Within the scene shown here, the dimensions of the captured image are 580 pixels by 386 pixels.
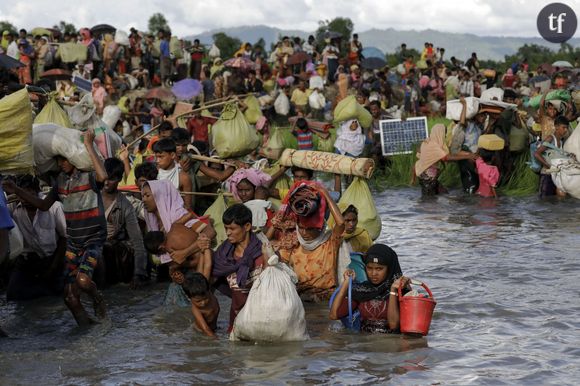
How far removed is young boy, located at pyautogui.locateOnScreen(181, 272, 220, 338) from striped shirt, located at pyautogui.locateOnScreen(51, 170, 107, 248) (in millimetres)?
1058

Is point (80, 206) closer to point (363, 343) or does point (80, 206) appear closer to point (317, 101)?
point (363, 343)

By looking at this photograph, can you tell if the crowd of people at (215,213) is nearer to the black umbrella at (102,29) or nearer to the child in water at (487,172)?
the child in water at (487,172)

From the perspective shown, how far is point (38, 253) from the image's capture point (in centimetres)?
876

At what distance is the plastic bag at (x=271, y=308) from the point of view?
6.81 m

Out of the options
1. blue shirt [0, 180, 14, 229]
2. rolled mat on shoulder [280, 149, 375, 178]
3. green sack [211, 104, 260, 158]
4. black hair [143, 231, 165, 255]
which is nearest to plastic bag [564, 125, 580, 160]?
green sack [211, 104, 260, 158]

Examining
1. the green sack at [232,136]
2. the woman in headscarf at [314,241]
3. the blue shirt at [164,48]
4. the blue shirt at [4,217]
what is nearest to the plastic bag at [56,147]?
the blue shirt at [4,217]

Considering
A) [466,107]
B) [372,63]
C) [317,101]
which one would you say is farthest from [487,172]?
[372,63]

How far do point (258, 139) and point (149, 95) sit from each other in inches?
434

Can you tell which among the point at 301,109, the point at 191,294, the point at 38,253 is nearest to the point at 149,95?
the point at 301,109

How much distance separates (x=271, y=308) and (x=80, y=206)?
1.85 metres

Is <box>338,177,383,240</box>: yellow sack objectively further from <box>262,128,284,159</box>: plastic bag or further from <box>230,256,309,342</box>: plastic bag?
<box>262,128,284,159</box>: plastic bag

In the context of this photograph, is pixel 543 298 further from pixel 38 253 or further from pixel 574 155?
pixel 574 155

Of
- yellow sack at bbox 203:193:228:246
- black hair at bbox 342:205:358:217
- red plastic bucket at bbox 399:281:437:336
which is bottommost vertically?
red plastic bucket at bbox 399:281:437:336

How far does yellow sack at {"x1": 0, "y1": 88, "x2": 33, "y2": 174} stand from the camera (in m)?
6.79
